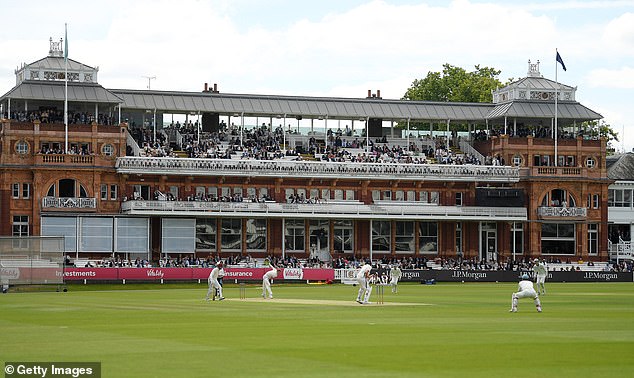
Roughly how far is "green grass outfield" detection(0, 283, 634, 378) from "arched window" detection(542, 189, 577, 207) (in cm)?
5608

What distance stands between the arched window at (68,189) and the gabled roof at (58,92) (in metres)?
6.42

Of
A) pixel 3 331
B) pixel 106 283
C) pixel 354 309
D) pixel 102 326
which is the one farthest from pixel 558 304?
pixel 106 283

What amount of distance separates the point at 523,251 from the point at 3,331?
7360cm

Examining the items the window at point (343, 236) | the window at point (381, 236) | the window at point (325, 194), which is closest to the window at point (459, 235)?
the window at point (381, 236)

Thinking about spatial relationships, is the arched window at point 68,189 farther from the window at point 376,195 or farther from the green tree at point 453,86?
the green tree at point 453,86

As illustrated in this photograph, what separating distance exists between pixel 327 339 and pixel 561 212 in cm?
7434

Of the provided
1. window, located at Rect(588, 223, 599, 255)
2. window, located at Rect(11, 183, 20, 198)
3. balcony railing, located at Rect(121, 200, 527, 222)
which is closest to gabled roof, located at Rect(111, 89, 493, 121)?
balcony railing, located at Rect(121, 200, 527, 222)

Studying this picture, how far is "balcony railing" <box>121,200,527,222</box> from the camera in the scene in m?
89.2

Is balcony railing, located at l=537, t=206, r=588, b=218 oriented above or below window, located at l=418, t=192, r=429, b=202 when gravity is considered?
below

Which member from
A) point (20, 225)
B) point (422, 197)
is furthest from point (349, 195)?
point (20, 225)

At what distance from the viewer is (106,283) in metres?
75.8

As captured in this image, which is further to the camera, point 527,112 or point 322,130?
point 322,130

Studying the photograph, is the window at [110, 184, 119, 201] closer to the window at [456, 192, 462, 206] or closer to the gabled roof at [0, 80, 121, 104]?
the gabled roof at [0, 80, 121, 104]

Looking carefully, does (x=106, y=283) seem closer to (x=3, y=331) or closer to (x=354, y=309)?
(x=354, y=309)
